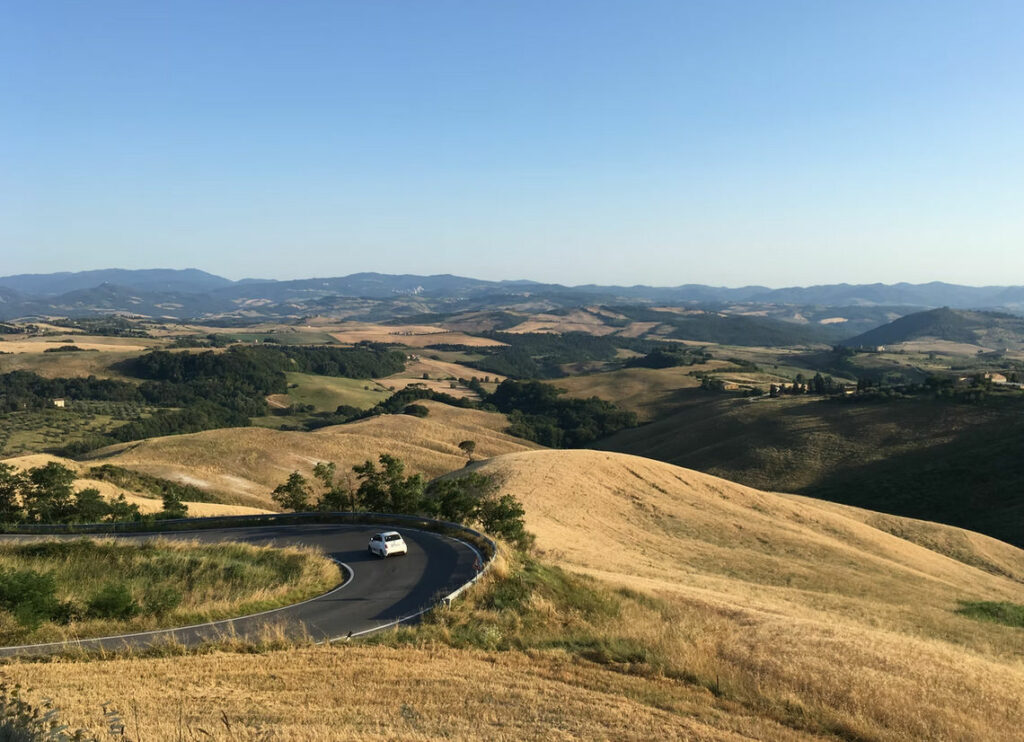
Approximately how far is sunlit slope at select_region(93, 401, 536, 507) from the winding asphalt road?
37.4 metres

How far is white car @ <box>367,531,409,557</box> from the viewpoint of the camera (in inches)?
1059

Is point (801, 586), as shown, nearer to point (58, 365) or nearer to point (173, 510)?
point (173, 510)

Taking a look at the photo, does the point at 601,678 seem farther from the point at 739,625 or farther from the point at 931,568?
the point at 931,568

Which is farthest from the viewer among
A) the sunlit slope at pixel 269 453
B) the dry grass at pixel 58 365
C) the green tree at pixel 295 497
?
the dry grass at pixel 58 365

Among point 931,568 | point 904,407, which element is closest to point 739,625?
point 931,568

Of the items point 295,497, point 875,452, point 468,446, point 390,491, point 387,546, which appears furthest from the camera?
point 468,446

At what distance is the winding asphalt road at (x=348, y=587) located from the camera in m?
16.8

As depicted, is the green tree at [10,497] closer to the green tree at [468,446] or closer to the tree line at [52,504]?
the tree line at [52,504]

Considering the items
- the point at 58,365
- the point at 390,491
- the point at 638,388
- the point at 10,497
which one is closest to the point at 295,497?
the point at 390,491

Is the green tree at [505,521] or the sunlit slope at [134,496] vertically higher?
the green tree at [505,521]

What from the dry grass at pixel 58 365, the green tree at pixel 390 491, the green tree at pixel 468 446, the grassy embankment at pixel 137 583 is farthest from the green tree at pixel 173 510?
the dry grass at pixel 58 365

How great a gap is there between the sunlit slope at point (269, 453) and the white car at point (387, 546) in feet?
145

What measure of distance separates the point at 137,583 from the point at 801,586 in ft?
109

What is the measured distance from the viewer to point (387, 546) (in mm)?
27031
